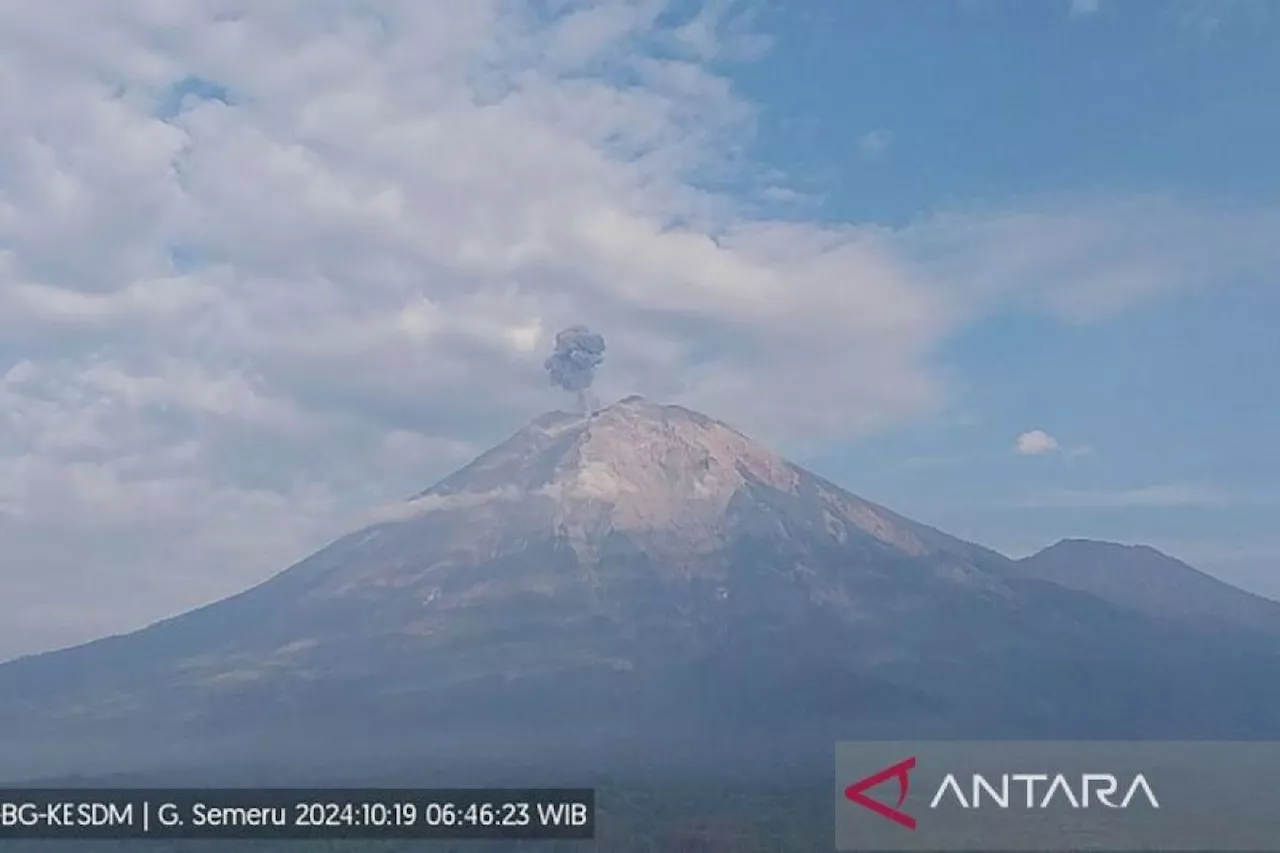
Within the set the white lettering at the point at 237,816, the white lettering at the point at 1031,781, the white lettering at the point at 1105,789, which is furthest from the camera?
the white lettering at the point at 237,816

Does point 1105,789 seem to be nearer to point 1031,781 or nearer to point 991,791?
point 1031,781

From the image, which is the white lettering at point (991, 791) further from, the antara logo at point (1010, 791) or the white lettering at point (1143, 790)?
the white lettering at point (1143, 790)

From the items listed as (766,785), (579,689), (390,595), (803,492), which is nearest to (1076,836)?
(766,785)

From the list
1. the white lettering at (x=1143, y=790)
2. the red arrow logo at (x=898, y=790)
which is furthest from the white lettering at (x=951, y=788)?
the white lettering at (x=1143, y=790)

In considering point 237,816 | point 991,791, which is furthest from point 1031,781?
point 237,816

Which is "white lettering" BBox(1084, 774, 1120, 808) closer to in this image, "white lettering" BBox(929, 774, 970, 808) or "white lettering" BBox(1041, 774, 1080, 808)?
"white lettering" BBox(1041, 774, 1080, 808)

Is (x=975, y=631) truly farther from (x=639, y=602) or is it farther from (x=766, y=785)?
(x=766, y=785)
